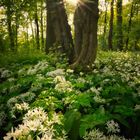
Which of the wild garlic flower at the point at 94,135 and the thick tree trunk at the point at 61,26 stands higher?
the thick tree trunk at the point at 61,26

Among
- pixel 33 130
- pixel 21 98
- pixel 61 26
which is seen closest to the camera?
pixel 33 130

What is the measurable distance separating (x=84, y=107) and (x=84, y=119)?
657mm

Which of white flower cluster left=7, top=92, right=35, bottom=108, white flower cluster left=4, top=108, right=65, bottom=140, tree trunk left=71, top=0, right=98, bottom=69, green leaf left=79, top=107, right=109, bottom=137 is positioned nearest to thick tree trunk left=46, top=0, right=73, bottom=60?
tree trunk left=71, top=0, right=98, bottom=69

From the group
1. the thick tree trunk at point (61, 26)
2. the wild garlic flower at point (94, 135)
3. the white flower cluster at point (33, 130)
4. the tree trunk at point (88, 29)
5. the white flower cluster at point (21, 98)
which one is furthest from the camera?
the thick tree trunk at point (61, 26)

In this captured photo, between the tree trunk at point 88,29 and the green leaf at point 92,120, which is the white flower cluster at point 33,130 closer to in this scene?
the green leaf at point 92,120

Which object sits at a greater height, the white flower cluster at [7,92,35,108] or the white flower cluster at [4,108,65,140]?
the white flower cluster at [4,108,65,140]

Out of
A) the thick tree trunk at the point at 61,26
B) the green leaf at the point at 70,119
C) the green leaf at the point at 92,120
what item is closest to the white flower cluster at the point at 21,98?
the green leaf at the point at 70,119

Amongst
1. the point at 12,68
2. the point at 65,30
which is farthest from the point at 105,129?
the point at 65,30

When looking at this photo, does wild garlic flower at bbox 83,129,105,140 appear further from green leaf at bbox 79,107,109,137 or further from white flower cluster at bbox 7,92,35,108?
white flower cluster at bbox 7,92,35,108

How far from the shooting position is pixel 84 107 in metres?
3.96

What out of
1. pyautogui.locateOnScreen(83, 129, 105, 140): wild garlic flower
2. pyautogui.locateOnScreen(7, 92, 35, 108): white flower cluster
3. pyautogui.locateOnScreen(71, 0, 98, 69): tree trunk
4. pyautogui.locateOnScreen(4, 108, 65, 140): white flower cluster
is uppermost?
pyautogui.locateOnScreen(71, 0, 98, 69): tree trunk

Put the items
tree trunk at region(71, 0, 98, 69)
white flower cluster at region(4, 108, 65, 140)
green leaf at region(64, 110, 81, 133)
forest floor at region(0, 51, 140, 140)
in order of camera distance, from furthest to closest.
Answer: tree trunk at region(71, 0, 98, 69) < green leaf at region(64, 110, 81, 133) < forest floor at region(0, 51, 140, 140) < white flower cluster at region(4, 108, 65, 140)

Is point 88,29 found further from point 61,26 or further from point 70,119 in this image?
point 70,119

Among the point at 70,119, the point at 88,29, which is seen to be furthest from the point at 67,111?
the point at 88,29
